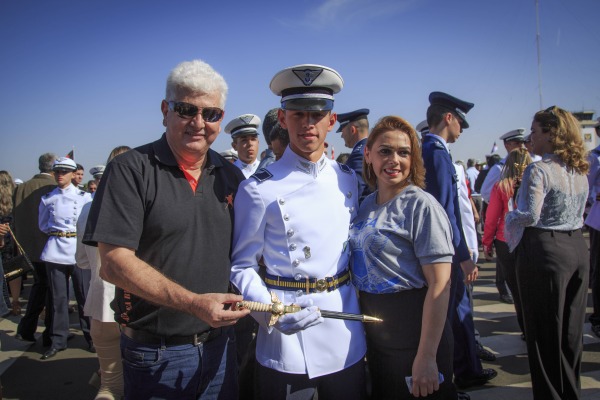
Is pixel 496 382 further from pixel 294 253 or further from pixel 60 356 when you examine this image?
pixel 60 356

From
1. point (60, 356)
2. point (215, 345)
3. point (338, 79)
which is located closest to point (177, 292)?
point (215, 345)

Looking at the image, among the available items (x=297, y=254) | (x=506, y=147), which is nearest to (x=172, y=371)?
(x=297, y=254)

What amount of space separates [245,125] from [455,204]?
3.24 m

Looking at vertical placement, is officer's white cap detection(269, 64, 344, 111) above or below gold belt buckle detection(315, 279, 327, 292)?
above

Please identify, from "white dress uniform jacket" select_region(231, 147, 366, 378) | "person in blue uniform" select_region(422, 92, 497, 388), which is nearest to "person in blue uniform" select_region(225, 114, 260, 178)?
"person in blue uniform" select_region(422, 92, 497, 388)

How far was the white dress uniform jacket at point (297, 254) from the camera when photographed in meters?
1.84

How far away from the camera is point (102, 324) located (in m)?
3.48

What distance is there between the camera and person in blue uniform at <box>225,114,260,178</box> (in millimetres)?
5453

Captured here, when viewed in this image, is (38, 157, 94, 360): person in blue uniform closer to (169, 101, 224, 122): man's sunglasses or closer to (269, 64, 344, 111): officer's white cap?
(169, 101, 224, 122): man's sunglasses

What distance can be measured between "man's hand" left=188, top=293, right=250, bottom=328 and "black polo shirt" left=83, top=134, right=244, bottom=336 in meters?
0.30

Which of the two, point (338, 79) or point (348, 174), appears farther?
point (348, 174)

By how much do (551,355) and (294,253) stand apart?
2.32 m

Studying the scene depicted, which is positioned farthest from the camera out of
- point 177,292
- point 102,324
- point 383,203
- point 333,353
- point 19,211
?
point 19,211

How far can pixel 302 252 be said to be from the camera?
1.90 metres
